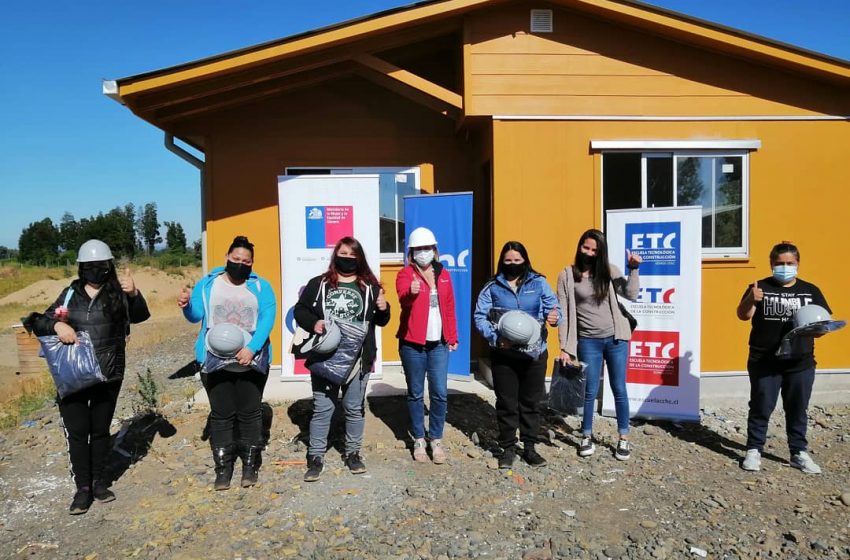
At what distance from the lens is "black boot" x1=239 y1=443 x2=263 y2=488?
4336mm

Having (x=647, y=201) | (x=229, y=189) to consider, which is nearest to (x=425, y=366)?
(x=647, y=201)

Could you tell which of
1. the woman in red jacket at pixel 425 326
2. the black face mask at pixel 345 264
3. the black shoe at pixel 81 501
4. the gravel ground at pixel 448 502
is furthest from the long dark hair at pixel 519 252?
the black shoe at pixel 81 501

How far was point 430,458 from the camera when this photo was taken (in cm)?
485

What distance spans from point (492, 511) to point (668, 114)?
16.6 ft

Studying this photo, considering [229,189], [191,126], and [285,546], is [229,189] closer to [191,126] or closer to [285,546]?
[191,126]

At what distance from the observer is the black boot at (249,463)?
14.2 feet

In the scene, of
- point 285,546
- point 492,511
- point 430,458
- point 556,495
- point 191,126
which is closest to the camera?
point 285,546

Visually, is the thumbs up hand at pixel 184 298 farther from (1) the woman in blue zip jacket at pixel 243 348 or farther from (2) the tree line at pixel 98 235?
(2) the tree line at pixel 98 235

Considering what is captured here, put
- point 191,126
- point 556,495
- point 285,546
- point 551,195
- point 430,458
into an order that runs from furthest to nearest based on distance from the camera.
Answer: point 191,126
point 551,195
point 430,458
point 556,495
point 285,546

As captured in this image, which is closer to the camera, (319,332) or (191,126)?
(319,332)

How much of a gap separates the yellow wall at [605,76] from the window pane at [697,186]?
1.92 ft

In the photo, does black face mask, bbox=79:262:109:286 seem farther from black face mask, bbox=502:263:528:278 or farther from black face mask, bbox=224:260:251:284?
black face mask, bbox=502:263:528:278

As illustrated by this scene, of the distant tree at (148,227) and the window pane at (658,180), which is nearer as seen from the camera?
the window pane at (658,180)

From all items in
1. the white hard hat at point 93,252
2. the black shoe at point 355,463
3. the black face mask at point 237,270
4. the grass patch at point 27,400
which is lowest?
the grass patch at point 27,400
